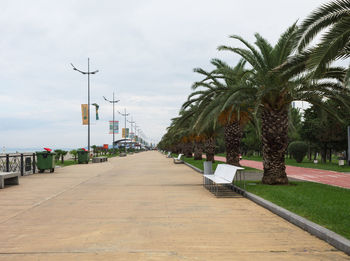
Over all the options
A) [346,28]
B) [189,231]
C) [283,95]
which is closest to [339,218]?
[189,231]

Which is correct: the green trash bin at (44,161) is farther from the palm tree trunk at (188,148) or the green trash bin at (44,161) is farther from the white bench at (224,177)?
the palm tree trunk at (188,148)

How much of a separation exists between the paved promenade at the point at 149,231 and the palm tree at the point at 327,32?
3531mm

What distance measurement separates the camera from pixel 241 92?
13992mm

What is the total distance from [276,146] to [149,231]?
26.9 ft

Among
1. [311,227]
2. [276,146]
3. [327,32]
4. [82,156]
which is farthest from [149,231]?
[82,156]

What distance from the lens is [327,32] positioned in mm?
7422

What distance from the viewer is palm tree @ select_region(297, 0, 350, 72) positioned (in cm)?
717

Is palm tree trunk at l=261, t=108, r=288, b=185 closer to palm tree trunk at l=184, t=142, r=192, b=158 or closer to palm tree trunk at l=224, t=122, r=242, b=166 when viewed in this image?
palm tree trunk at l=224, t=122, r=242, b=166

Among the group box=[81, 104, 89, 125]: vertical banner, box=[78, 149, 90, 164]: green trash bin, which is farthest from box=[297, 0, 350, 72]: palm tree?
box=[81, 104, 89, 125]: vertical banner

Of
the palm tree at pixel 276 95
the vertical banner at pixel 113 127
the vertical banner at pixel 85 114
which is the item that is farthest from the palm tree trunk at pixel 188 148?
the palm tree at pixel 276 95

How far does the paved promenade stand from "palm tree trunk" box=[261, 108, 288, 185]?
3.36 metres

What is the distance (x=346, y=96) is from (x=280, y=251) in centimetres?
937

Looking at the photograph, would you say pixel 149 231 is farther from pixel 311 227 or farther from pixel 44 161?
pixel 44 161

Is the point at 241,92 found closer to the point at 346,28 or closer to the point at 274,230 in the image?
the point at 346,28
